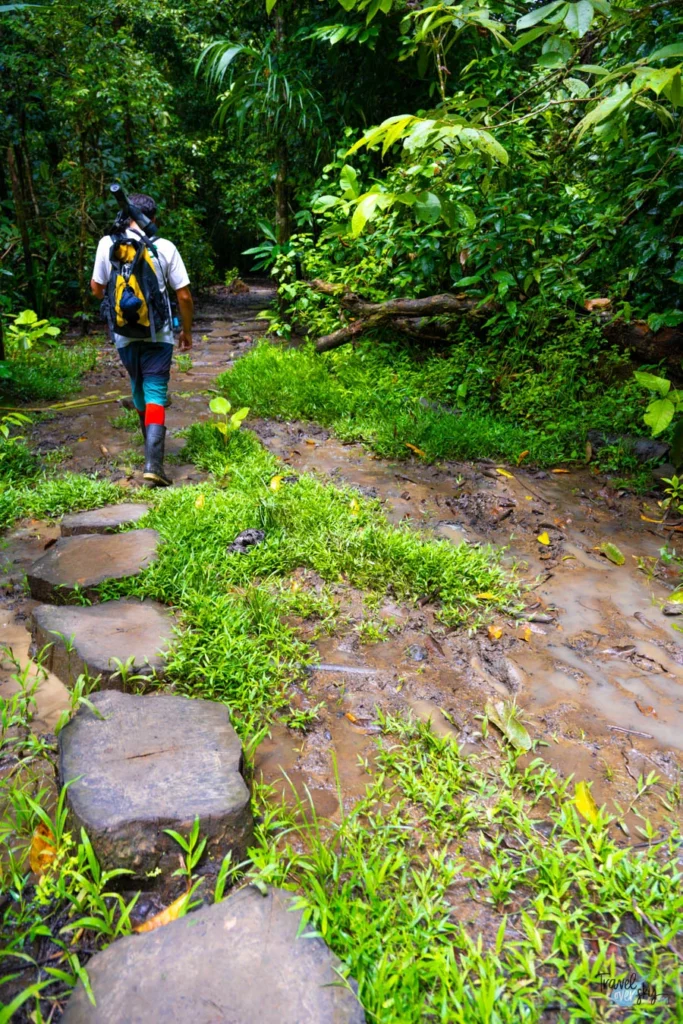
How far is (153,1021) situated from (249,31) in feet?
38.3

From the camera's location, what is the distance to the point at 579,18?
5.70ft

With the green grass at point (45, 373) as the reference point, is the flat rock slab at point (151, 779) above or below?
above

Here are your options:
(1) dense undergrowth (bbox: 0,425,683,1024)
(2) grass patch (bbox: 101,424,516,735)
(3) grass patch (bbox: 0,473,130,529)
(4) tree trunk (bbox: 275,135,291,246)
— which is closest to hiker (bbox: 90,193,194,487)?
(3) grass patch (bbox: 0,473,130,529)

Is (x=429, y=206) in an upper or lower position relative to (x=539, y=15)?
lower

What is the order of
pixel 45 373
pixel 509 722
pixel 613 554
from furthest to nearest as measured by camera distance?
pixel 45 373, pixel 613 554, pixel 509 722

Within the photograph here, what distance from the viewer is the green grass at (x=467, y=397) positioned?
4.79 m

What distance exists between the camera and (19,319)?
6.64 metres

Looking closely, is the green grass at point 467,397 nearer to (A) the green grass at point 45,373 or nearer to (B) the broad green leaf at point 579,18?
(A) the green grass at point 45,373

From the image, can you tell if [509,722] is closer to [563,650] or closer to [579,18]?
[563,650]

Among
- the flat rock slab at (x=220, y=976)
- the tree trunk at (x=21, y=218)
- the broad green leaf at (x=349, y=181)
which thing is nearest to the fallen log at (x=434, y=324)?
the broad green leaf at (x=349, y=181)

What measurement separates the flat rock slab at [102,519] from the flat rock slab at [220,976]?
2.30 meters

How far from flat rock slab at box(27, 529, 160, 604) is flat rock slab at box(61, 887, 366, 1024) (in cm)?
171

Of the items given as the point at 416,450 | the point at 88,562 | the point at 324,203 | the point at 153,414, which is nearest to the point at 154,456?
the point at 153,414

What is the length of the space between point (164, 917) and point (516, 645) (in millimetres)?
1743
